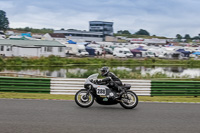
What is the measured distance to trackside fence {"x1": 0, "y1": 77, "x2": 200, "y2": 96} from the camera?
1595 centimetres

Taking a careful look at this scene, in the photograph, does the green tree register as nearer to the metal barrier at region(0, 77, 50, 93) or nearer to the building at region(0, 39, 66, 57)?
the building at region(0, 39, 66, 57)

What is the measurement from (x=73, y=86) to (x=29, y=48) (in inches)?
1693

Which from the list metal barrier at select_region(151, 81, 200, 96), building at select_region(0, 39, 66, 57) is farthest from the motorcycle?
building at select_region(0, 39, 66, 57)

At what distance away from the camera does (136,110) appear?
11.0 m

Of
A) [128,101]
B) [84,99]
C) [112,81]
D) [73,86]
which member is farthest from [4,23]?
[128,101]

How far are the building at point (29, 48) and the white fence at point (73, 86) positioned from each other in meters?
41.8

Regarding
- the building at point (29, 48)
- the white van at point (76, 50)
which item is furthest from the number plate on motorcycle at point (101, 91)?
the white van at point (76, 50)

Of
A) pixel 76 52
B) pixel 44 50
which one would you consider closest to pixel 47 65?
pixel 44 50

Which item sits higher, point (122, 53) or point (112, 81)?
point (122, 53)

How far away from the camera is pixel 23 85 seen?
1591 centimetres

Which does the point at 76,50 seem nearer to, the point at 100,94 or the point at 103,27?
the point at 100,94

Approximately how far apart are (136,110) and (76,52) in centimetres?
5689

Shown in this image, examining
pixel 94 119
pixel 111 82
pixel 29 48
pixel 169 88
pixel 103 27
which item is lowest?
pixel 94 119

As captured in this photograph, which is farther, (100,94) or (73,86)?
(73,86)
